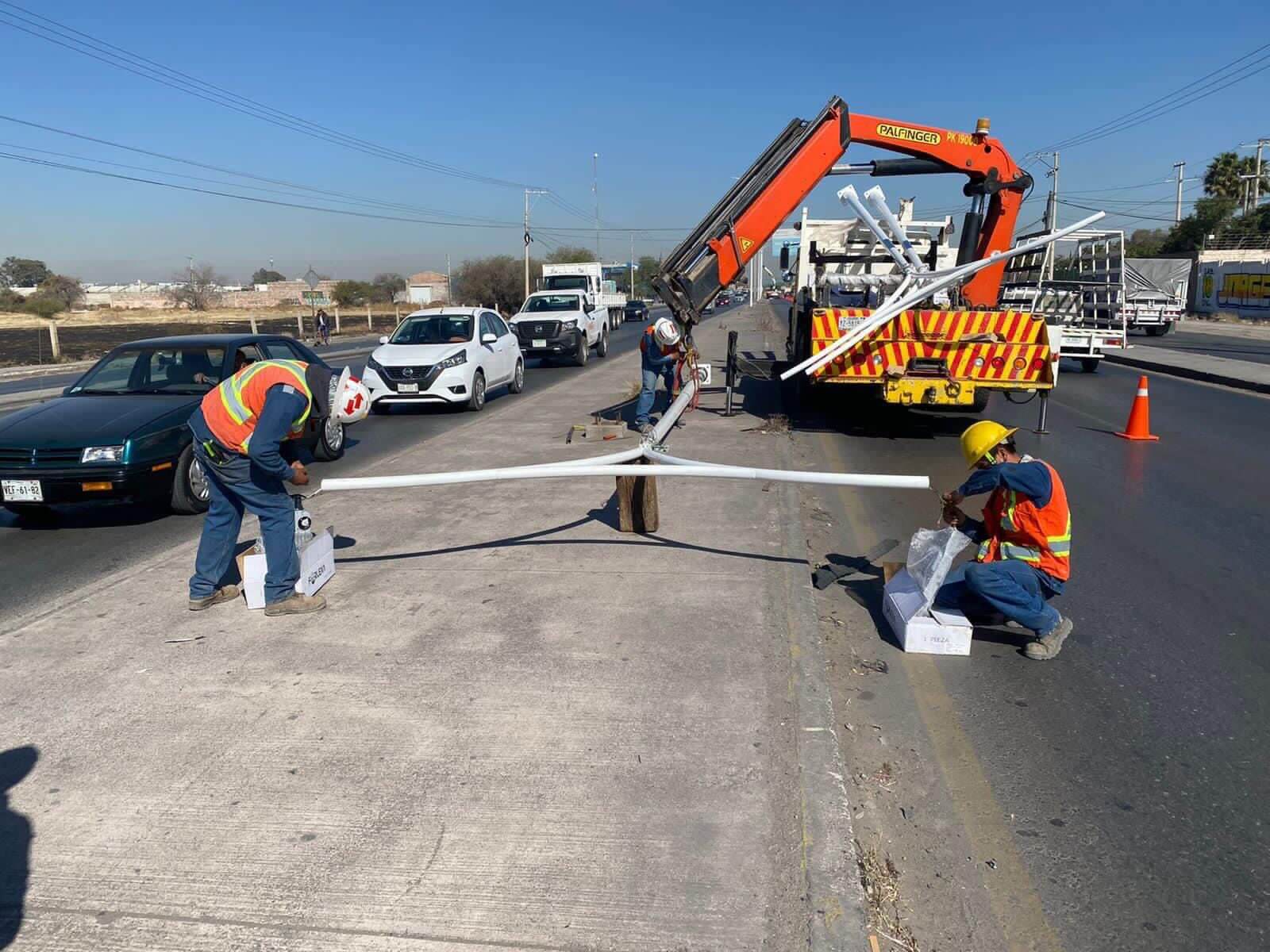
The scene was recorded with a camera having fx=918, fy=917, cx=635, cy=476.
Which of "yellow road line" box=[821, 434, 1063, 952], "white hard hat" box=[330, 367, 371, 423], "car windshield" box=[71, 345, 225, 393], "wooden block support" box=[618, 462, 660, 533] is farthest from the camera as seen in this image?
"car windshield" box=[71, 345, 225, 393]

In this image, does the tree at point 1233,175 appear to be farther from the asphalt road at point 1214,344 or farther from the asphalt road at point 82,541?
the asphalt road at point 82,541

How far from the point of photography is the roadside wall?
4162 centimetres

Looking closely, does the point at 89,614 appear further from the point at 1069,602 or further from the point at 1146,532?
the point at 1146,532

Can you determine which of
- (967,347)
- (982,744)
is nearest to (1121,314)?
(967,347)

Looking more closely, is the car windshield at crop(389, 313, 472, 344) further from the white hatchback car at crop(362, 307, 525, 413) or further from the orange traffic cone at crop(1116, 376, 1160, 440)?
the orange traffic cone at crop(1116, 376, 1160, 440)

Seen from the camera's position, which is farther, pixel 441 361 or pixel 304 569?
pixel 441 361

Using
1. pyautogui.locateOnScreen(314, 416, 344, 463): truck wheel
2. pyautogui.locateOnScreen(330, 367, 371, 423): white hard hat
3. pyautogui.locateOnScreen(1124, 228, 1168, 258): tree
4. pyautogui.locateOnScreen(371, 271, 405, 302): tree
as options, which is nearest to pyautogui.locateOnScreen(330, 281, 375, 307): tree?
pyautogui.locateOnScreen(371, 271, 405, 302): tree

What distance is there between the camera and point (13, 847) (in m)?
3.28

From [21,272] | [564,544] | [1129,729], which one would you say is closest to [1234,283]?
[564,544]

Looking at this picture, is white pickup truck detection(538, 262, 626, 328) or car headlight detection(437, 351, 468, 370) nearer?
car headlight detection(437, 351, 468, 370)

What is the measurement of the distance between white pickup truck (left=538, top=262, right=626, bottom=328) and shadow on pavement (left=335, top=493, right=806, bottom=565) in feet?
81.3

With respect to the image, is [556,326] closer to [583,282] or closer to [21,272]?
[583,282]

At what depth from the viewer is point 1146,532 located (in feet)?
24.0

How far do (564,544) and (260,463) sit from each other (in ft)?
7.84
